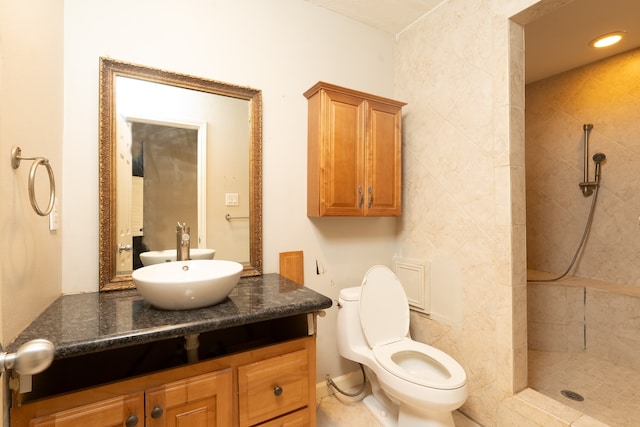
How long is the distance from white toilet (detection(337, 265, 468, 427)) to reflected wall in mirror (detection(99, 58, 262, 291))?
649mm

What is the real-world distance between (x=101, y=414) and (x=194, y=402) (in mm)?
258

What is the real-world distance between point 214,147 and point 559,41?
2.71 metres

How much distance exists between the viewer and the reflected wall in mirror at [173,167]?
130cm

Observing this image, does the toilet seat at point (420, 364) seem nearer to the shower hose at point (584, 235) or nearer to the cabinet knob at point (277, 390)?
the cabinet knob at point (277, 390)

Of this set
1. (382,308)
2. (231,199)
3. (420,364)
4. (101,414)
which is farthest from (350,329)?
(101,414)

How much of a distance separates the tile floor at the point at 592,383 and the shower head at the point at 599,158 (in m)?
1.61

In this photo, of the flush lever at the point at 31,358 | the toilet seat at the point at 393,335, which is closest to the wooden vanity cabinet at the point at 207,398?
the flush lever at the point at 31,358

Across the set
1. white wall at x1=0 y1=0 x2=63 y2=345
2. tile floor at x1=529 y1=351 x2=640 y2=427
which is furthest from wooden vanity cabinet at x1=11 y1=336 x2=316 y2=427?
tile floor at x1=529 y1=351 x2=640 y2=427

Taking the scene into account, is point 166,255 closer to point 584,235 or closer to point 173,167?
point 173,167

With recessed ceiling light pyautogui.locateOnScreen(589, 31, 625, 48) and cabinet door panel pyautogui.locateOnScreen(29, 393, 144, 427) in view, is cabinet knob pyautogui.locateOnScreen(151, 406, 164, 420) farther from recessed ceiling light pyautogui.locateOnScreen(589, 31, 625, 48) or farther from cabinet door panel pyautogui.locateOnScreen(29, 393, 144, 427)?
recessed ceiling light pyautogui.locateOnScreen(589, 31, 625, 48)

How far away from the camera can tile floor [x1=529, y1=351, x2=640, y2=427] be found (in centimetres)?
160

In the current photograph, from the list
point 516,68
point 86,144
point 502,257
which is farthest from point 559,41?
point 86,144

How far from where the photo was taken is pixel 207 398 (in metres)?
0.99

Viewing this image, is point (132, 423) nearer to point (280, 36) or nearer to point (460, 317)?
point (460, 317)
